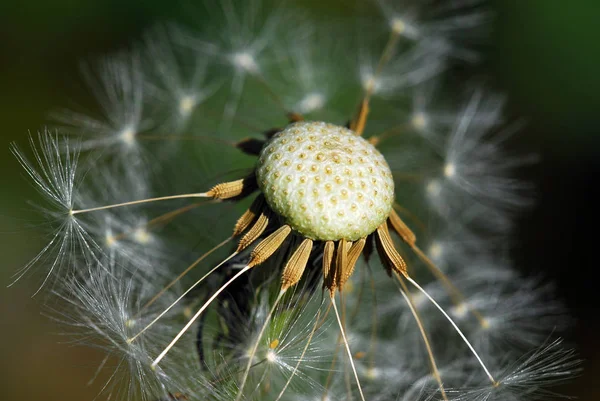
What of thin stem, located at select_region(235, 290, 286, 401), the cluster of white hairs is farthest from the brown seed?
thin stem, located at select_region(235, 290, 286, 401)

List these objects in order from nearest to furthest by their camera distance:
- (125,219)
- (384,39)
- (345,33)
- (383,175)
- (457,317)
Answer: (383,175) → (125,219) → (457,317) → (384,39) → (345,33)

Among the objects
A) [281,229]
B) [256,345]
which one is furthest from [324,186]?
[256,345]

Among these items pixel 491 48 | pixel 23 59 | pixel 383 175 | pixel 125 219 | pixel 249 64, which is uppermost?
pixel 491 48

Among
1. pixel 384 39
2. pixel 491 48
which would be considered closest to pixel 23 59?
pixel 384 39

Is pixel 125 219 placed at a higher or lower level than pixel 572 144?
lower

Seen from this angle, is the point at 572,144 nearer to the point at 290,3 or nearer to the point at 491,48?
the point at 491,48

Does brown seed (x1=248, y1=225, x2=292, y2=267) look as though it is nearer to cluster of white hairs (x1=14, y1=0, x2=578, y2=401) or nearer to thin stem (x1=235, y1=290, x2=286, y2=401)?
cluster of white hairs (x1=14, y1=0, x2=578, y2=401)

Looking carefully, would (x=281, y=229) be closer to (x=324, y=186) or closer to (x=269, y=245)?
(x=269, y=245)
